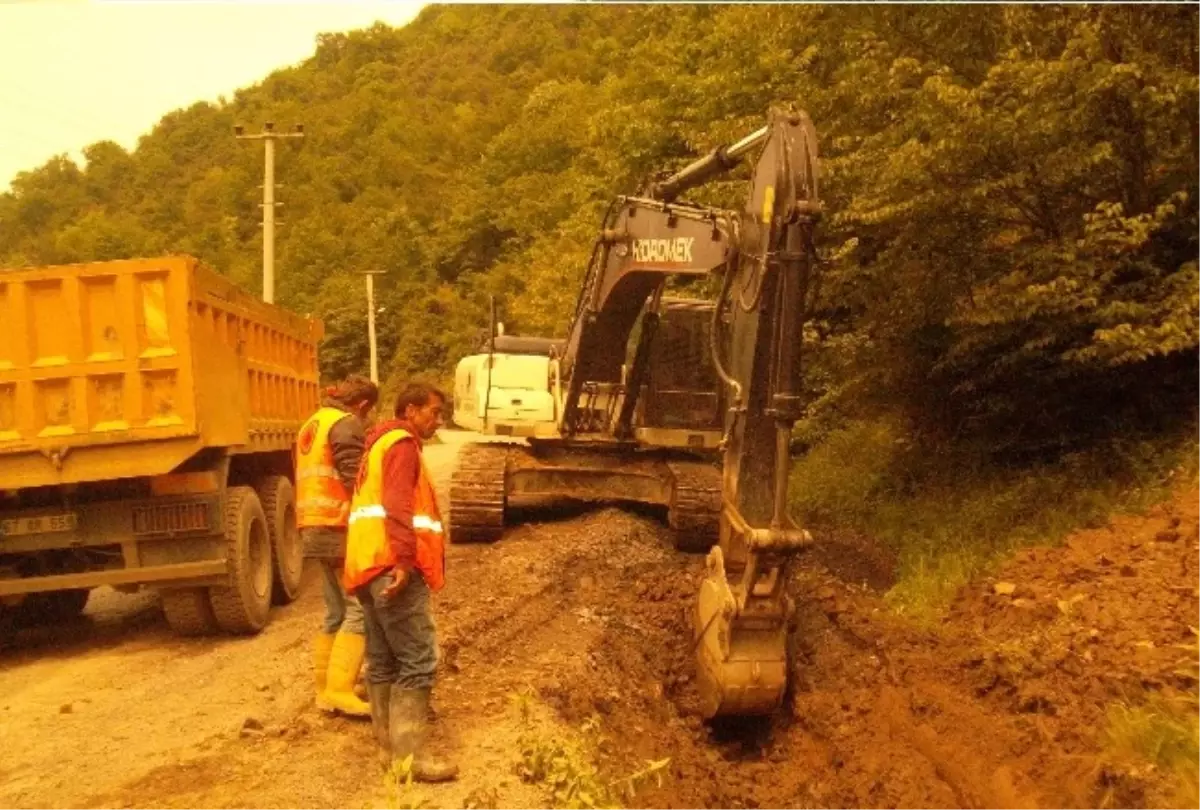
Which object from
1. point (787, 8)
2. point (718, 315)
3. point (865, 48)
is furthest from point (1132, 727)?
point (787, 8)

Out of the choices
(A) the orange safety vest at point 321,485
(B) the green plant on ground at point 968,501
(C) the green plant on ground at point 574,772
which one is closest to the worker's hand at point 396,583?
(C) the green plant on ground at point 574,772

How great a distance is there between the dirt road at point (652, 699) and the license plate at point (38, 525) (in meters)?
0.98

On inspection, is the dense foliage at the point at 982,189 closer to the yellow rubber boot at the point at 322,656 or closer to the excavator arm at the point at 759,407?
the excavator arm at the point at 759,407

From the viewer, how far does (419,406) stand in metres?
5.22

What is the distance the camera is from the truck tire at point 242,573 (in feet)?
26.5

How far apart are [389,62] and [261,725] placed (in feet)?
303

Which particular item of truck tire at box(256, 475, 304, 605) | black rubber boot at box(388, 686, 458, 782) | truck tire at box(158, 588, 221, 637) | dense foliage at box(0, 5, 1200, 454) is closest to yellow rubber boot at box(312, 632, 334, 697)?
black rubber boot at box(388, 686, 458, 782)

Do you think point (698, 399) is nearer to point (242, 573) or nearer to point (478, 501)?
point (478, 501)

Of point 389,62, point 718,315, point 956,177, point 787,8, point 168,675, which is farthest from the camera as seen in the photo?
point 389,62

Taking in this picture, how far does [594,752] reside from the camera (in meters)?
5.34

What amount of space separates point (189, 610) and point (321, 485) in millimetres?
2849

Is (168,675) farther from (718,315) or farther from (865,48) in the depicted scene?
(865,48)

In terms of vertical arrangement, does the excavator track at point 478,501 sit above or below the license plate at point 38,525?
below

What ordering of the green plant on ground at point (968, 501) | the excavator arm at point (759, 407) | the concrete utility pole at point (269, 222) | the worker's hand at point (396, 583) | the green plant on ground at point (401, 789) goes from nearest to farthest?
the green plant on ground at point (401, 789) < the worker's hand at point (396, 583) < the excavator arm at point (759, 407) < the green plant on ground at point (968, 501) < the concrete utility pole at point (269, 222)
